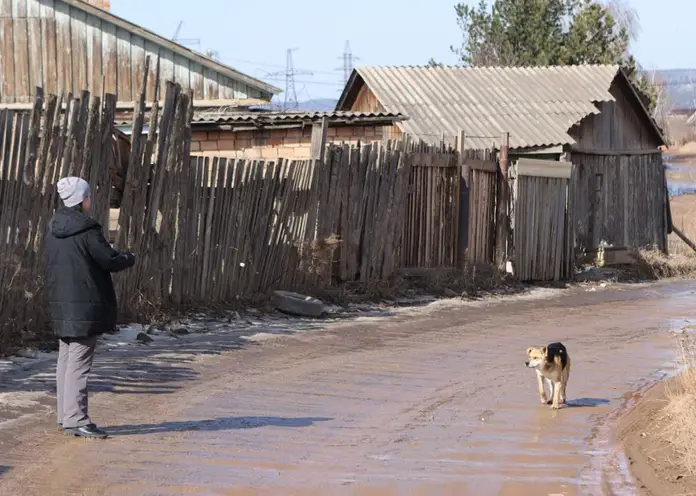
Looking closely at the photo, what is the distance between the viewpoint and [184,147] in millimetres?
12953

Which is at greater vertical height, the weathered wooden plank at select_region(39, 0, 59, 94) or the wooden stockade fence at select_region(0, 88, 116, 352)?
the weathered wooden plank at select_region(39, 0, 59, 94)

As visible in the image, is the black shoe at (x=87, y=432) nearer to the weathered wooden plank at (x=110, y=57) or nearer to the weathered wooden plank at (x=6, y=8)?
the weathered wooden plank at (x=110, y=57)

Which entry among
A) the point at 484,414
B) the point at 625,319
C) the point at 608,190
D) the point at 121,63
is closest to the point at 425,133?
the point at 608,190

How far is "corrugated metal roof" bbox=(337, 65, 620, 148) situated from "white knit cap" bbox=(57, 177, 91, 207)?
52.3ft

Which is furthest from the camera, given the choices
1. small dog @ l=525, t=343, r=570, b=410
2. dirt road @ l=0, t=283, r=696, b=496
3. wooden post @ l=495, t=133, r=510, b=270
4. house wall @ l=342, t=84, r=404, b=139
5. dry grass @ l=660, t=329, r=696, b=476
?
house wall @ l=342, t=84, r=404, b=139

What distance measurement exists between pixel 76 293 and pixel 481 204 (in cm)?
1171

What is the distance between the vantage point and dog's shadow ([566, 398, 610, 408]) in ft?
30.9

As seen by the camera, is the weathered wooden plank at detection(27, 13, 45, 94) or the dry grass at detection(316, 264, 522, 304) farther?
the weathered wooden plank at detection(27, 13, 45, 94)

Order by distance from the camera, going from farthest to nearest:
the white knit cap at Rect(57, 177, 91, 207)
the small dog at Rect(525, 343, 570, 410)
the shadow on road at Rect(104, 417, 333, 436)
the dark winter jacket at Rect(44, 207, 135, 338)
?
1. the small dog at Rect(525, 343, 570, 410)
2. the shadow on road at Rect(104, 417, 333, 436)
3. the white knit cap at Rect(57, 177, 91, 207)
4. the dark winter jacket at Rect(44, 207, 135, 338)

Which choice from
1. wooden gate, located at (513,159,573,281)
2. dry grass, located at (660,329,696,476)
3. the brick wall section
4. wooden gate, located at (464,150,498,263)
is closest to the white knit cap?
dry grass, located at (660,329,696,476)

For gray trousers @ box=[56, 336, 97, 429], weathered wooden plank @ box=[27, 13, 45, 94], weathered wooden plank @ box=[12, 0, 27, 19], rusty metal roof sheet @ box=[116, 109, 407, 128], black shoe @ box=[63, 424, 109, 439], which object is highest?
weathered wooden plank @ box=[12, 0, 27, 19]

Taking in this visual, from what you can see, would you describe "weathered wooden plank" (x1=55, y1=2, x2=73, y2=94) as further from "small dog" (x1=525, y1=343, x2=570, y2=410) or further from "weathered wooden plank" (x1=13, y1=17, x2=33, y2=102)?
"small dog" (x1=525, y1=343, x2=570, y2=410)

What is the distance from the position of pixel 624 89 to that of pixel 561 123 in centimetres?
351

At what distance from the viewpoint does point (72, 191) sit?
7.80m
